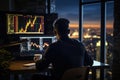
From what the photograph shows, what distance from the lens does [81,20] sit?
5398 millimetres

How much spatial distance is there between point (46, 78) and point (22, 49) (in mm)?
1380

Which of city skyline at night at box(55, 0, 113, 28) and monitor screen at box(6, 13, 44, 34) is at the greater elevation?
city skyline at night at box(55, 0, 113, 28)

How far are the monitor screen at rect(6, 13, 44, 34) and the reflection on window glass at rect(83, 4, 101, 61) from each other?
1152 mm

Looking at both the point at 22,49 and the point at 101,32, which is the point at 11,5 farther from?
the point at 101,32

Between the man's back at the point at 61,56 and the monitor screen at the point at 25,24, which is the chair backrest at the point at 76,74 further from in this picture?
the monitor screen at the point at 25,24

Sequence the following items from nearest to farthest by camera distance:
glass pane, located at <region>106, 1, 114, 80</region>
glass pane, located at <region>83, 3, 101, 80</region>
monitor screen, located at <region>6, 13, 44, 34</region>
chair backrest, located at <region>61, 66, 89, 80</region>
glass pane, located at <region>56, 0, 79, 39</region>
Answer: chair backrest, located at <region>61, 66, 89, 80</region>
monitor screen, located at <region>6, 13, 44, 34</region>
glass pane, located at <region>106, 1, 114, 80</region>
glass pane, located at <region>83, 3, 101, 80</region>
glass pane, located at <region>56, 0, 79, 39</region>

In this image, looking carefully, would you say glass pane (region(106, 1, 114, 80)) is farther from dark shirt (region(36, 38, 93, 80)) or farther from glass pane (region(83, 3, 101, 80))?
dark shirt (region(36, 38, 93, 80))

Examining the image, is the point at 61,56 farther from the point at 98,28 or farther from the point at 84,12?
the point at 84,12

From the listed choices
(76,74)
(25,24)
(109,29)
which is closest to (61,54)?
(76,74)

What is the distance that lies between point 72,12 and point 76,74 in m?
2.86

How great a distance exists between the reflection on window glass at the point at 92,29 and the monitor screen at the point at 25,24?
1152 millimetres

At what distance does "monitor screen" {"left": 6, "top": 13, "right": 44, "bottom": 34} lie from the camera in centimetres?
441

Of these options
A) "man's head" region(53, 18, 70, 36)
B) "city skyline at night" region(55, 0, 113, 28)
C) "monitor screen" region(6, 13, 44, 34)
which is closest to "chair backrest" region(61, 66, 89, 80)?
"man's head" region(53, 18, 70, 36)

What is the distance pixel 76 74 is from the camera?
275 centimetres
